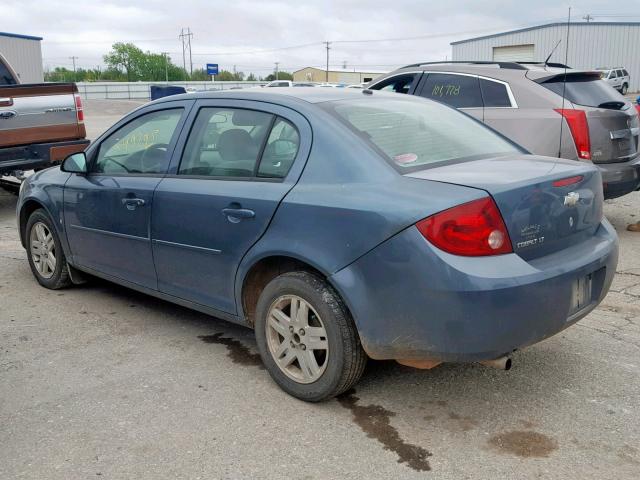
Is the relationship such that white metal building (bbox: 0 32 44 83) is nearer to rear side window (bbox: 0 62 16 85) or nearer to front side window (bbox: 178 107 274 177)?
rear side window (bbox: 0 62 16 85)

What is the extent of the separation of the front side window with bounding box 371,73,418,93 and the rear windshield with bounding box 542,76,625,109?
63.6 inches

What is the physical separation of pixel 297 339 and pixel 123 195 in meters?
1.72

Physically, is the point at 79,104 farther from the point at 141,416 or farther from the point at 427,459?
the point at 427,459

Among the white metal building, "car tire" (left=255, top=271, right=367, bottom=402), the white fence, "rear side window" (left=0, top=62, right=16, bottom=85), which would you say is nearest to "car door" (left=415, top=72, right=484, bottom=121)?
"car tire" (left=255, top=271, right=367, bottom=402)

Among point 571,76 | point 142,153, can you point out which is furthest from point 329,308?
point 571,76

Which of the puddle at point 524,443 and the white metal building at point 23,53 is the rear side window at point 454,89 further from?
the white metal building at point 23,53

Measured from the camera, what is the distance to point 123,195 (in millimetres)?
4574

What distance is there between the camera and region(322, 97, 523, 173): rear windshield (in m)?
3.59

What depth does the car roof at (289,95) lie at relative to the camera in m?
3.92

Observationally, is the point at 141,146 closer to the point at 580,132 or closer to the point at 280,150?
the point at 280,150

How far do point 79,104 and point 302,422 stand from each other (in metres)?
7.37

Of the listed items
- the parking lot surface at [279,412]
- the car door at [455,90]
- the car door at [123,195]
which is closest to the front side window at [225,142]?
the car door at [123,195]

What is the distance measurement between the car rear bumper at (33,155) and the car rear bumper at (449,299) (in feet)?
21.7

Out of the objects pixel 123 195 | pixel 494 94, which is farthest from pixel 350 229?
pixel 494 94
